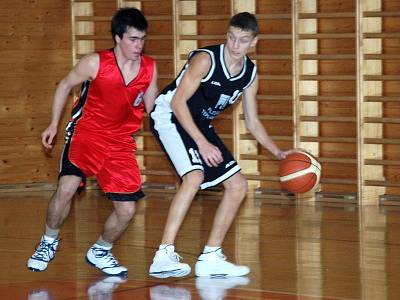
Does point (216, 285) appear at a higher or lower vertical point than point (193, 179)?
lower

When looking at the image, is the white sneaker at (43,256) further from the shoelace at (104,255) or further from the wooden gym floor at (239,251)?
the shoelace at (104,255)

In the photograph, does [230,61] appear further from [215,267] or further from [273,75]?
[273,75]

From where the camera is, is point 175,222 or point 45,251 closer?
point 175,222

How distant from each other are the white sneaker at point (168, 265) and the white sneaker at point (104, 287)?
0.19m

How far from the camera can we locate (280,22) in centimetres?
977

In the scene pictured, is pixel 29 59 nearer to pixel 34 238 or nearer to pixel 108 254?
pixel 34 238

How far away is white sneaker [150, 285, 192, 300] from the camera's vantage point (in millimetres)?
5242

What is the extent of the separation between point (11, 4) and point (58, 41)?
25.0 inches

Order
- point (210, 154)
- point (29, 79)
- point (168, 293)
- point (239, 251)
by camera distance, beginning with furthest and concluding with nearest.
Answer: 1. point (29, 79)
2. point (239, 251)
3. point (210, 154)
4. point (168, 293)

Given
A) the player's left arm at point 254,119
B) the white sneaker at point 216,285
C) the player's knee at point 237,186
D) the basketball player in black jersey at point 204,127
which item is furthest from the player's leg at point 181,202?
the player's left arm at point 254,119

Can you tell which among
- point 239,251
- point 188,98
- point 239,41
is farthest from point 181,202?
point 239,251

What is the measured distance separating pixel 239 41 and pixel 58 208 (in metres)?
1.31

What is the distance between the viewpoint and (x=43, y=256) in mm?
5820

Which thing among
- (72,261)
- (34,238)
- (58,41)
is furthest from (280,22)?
(72,261)
